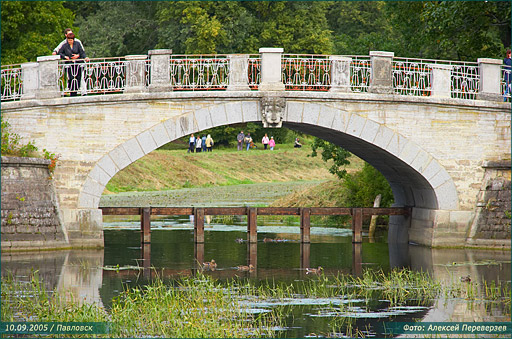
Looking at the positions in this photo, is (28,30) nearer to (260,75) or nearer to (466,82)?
(260,75)

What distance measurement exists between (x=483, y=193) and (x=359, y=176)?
6.46 meters

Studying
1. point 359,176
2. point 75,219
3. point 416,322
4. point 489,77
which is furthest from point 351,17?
point 416,322

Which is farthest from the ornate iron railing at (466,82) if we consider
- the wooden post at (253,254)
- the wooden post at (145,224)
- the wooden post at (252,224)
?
the wooden post at (145,224)

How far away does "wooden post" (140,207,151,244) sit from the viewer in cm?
1758

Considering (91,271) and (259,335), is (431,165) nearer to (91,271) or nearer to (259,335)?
(91,271)

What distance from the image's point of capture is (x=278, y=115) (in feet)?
55.5

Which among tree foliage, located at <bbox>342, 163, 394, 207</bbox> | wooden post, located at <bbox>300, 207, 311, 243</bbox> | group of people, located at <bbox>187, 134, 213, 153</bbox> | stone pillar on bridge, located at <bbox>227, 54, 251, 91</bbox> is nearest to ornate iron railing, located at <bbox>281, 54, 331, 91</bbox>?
stone pillar on bridge, located at <bbox>227, 54, 251, 91</bbox>

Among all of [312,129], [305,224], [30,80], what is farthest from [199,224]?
[30,80]

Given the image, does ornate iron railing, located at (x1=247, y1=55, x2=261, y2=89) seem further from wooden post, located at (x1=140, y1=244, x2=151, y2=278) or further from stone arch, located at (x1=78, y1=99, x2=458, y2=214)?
wooden post, located at (x1=140, y1=244, x2=151, y2=278)

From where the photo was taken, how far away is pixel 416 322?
10312 mm

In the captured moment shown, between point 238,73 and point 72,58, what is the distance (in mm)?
3180

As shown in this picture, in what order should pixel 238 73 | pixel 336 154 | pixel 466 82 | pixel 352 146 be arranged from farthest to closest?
1. pixel 336 154
2. pixel 352 146
3. pixel 466 82
4. pixel 238 73

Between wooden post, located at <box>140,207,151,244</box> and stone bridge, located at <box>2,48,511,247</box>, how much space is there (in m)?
1.20

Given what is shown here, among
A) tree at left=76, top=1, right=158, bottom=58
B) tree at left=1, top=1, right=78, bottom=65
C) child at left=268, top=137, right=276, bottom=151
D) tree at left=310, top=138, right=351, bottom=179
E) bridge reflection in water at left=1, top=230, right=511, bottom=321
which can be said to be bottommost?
bridge reflection in water at left=1, top=230, right=511, bottom=321
